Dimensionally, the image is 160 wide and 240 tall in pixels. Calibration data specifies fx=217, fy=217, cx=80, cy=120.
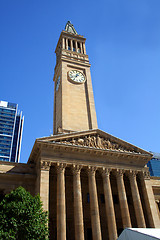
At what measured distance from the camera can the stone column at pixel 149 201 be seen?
29.9 meters

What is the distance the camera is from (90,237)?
30156 millimetres

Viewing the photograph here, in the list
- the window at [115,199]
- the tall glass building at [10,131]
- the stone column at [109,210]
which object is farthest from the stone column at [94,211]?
the tall glass building at [10,131]

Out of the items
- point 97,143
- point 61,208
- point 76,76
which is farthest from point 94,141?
point 76,76

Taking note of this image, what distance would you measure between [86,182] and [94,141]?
6741 mm

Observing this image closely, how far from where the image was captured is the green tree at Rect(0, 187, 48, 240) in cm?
1858

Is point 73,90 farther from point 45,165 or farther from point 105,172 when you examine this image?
point 45,165

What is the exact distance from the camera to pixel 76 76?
4866 cm

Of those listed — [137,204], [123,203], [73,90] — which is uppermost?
[73,90]

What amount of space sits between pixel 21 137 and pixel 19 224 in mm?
117661

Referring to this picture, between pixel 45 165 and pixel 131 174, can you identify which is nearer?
pixel 45 165

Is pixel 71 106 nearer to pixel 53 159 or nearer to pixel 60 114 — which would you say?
pixel 60 114

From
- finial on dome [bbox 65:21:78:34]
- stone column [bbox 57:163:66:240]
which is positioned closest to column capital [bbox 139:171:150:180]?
stone column [bbox 57:163:66:240]

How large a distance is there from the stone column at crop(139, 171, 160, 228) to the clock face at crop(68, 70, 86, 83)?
2439 centimetres

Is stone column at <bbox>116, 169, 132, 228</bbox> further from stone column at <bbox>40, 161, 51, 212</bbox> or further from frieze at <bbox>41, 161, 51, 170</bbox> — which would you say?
frieze at <bbox>41, 161, 51, 170</bbox>
